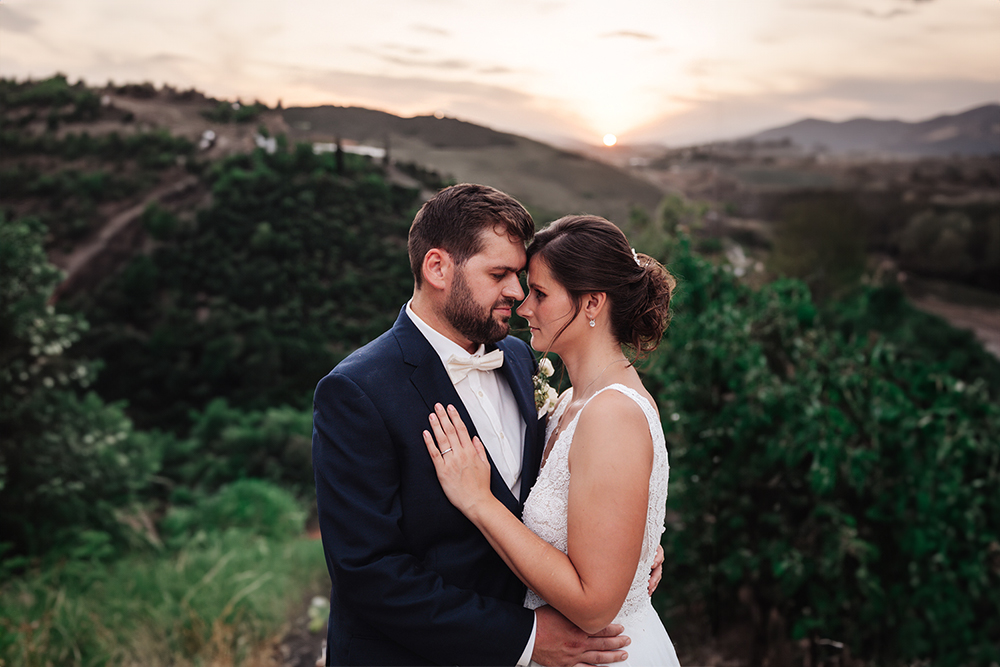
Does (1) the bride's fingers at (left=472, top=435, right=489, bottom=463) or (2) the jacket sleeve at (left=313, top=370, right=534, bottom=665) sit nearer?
(2) the jacket sleeve at (left=313, top=370, right=534, bottom=665)

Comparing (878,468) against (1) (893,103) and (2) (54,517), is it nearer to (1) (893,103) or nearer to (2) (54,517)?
(1) (893,103)

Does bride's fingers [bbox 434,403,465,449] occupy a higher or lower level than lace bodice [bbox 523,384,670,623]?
higher

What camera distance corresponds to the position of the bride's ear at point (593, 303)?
6.84ft

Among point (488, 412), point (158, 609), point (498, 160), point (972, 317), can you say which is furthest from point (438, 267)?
point (972, 317)

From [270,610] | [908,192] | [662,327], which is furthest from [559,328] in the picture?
[908,192]

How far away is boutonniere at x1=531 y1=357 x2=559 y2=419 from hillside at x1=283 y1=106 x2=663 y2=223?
4.76 m

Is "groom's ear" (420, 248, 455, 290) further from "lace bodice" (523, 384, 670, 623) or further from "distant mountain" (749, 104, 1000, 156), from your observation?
"distant mountain" (749, 104, 1000, 156)

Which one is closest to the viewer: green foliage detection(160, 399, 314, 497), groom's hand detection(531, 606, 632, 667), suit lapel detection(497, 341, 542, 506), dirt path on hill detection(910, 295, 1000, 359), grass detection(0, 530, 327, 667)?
groom's hand detection(531, 606, 632, 667)

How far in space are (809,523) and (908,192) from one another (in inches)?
192

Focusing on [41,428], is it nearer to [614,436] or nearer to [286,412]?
[286,412]

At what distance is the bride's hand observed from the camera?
6.01ft

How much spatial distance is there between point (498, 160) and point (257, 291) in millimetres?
3304

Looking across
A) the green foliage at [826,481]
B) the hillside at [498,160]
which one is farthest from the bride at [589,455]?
the hillside at [498,160]

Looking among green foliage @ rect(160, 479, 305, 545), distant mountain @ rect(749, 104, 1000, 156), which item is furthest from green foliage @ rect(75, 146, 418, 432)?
distant mountain @ rect(749, 104, 1000, 156)
